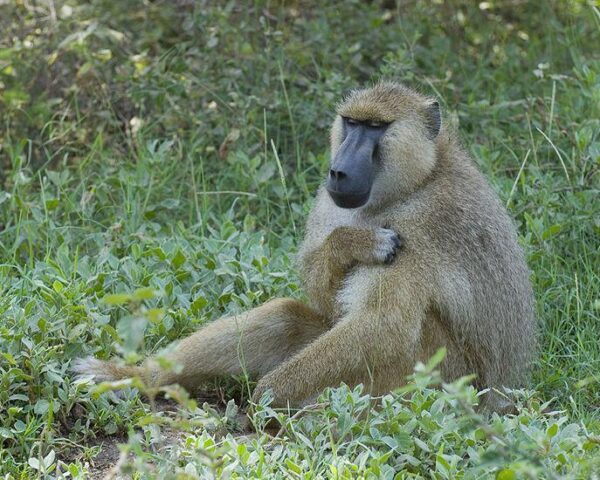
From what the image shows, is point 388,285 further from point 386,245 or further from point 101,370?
point 101,370

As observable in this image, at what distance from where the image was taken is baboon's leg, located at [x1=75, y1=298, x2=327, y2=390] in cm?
455

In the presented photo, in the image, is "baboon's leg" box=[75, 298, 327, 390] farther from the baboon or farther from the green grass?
the green grass

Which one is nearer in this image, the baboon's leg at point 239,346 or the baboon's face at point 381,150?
the baboon's face at point 381,150

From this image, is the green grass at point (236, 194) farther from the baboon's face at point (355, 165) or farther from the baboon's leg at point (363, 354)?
the baboon's face at point (355, 165)

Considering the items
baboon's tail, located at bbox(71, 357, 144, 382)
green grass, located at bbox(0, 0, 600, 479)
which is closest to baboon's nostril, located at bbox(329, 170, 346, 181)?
green grass, located at bbox(0, 0, 600, 479)

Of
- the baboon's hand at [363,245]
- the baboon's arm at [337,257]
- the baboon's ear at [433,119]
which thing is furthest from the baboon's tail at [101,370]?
the baboon's ear at [433,119]

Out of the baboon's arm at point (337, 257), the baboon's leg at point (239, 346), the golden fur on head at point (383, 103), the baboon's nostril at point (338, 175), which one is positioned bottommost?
the baboon's leg at point (239, 346)

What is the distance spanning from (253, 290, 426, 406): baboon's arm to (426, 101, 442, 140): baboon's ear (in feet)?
2.69

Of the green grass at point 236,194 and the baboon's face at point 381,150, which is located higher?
the baboon's face at point 381,150

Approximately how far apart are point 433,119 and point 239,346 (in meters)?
1.28

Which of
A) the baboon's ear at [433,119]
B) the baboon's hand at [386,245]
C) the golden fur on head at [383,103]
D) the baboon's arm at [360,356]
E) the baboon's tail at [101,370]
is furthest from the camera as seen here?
the baboon's ear at [433,119]

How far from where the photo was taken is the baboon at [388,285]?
4277 millimetres

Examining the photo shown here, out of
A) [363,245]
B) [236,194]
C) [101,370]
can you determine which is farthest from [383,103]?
[236,194]

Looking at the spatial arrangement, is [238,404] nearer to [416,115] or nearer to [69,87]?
[416,115]
